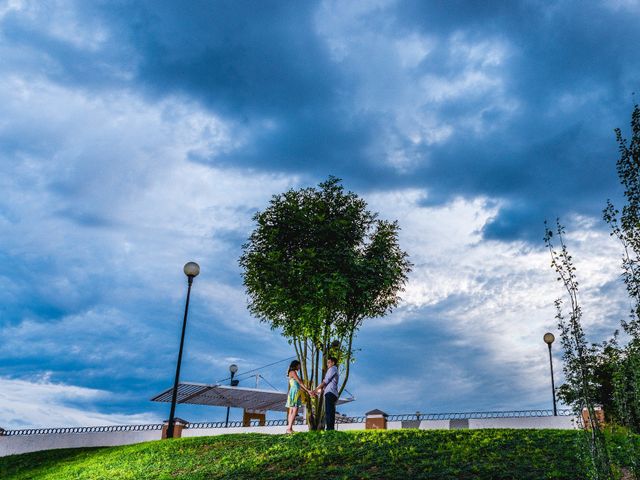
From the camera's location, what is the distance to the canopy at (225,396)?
29.0 meters

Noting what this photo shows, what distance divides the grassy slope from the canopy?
8.45 meters

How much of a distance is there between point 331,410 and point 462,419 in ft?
31.2

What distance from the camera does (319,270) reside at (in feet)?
76.7

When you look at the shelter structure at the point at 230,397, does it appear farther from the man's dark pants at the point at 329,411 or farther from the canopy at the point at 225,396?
the man's dark pants at the point at 329,411

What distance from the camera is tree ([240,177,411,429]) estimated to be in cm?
2317

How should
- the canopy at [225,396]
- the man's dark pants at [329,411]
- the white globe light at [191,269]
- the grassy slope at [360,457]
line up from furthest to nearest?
1. the canopy at [225,396]
2. the white globe light at [191,269]
3. the man's dark pants at [329,411]
4. the grassy slope at [360,457]

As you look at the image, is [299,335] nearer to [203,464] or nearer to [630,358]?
[203,464]

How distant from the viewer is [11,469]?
25.1 metres

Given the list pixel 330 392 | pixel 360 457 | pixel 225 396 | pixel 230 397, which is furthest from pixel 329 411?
pixel 230 397

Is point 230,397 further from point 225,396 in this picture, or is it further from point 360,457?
point 360,457

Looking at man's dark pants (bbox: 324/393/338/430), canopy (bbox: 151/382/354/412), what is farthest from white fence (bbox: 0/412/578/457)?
man's dark pants (bbox: 324/393/338/430)

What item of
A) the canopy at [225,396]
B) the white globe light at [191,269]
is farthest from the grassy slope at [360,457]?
the canopy at [225,396]

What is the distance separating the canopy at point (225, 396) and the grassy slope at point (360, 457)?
8449 mm

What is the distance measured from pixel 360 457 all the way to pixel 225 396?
18.1m
